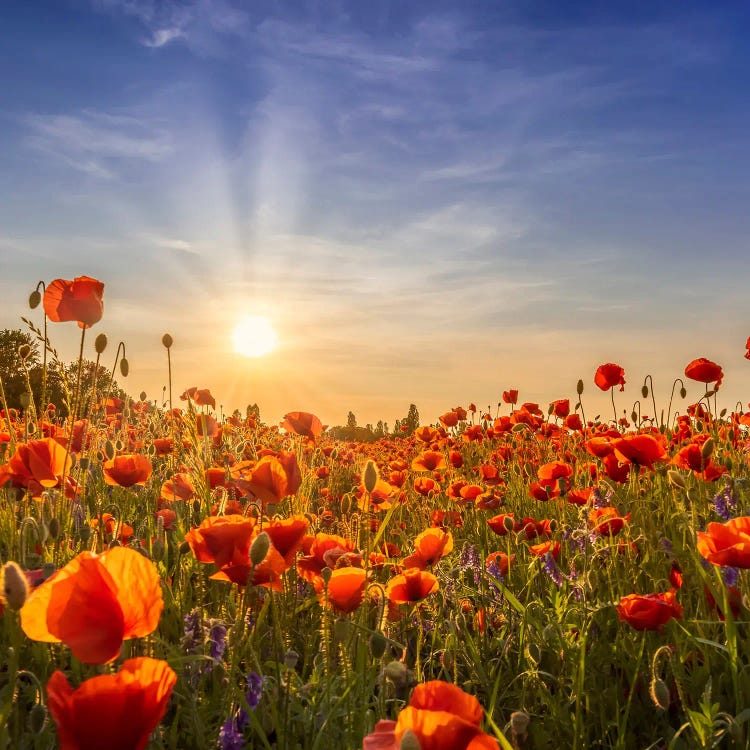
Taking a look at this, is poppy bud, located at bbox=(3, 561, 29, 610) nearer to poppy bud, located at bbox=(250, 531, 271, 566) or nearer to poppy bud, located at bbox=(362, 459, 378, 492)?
poppy bud, located at bbox=(250, 531, 271, 566)

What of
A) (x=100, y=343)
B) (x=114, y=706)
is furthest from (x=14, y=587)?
(x=100, y=343)

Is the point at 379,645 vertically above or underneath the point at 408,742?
underneath

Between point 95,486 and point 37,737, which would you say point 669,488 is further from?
point 37,737

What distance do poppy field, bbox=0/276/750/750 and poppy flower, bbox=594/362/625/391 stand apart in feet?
3.41

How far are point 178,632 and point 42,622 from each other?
1663 mm

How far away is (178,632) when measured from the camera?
8.93 feet

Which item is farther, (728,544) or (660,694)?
(728,544)

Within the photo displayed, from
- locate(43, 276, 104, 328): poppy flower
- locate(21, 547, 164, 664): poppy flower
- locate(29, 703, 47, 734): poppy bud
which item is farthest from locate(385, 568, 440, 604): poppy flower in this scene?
locate(43, 276, 104, 328): poppy flower

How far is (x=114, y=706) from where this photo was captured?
0.97 m

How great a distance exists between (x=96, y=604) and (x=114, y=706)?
0.83ft

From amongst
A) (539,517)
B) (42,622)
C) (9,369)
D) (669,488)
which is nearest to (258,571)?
(42,622)

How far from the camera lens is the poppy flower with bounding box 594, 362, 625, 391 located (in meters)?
5.68

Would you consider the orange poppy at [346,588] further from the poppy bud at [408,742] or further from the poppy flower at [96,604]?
the poppy bud at [408,742]

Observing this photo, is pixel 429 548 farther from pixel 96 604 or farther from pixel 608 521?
pixel 96 604
